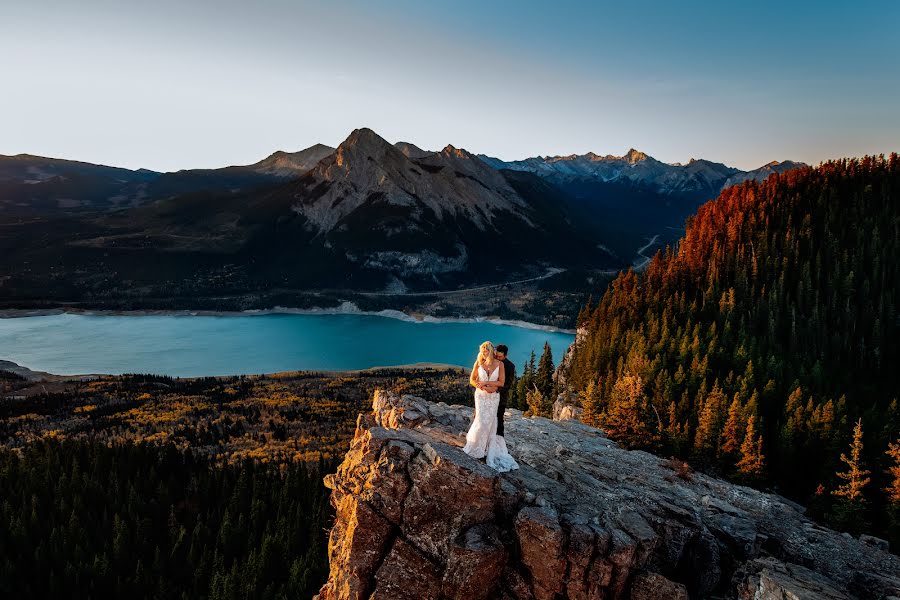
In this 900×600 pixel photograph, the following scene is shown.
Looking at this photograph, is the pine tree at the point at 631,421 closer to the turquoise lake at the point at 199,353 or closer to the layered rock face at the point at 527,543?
the layered rock face at the point at 527,543

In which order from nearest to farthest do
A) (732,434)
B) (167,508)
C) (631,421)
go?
(631,421), (732,434), (167,508)

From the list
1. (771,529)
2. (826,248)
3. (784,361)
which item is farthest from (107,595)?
(826,248)

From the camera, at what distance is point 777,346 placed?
69.6 meters

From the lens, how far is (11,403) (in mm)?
101062

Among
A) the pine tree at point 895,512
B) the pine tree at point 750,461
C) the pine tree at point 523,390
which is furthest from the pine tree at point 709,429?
the pine tree at point 523,390

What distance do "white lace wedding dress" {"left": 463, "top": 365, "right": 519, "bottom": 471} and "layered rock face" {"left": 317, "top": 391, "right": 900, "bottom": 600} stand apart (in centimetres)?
59

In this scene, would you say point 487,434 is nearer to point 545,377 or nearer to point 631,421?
point 631,421

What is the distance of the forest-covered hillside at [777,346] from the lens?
43.4 m

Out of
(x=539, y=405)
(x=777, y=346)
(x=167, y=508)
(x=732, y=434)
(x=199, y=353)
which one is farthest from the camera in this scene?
(x=199, y=353)

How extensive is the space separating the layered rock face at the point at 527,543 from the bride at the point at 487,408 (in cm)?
73

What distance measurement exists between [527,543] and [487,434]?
398 centimetres

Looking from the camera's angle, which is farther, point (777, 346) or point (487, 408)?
point (777, 346)

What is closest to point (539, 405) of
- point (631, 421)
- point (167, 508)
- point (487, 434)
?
point (631, 421)

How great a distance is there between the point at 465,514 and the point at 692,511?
481 inches
